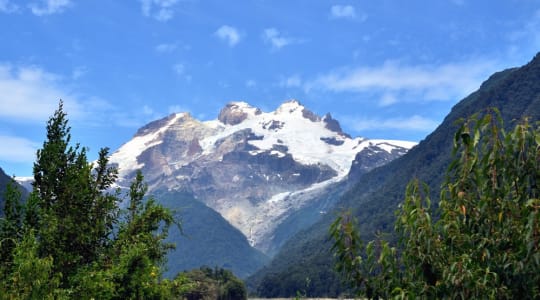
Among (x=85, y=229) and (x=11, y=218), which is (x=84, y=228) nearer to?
(x=85, y=229)

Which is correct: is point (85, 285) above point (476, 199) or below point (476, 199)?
below

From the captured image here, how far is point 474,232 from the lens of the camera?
44.3 ft

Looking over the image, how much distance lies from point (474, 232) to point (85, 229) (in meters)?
18.7

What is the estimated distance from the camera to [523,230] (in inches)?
484

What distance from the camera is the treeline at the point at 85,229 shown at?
23.4 metres

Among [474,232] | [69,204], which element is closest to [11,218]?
[69,204]

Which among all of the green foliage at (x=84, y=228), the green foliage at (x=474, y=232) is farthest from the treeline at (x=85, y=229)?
the green foliage at (x=474, y=232)

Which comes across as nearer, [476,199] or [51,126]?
[476,199]

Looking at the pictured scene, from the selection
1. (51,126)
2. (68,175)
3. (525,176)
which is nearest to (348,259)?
(525,176)

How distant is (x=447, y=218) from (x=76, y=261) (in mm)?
17736

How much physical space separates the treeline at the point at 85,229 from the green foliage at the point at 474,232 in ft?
39.0

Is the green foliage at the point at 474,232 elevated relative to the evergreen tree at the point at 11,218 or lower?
lower

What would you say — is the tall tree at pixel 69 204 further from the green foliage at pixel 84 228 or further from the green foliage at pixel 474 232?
the green foliage at pixel 474 232

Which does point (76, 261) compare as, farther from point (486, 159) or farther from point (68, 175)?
point (486, 159)
